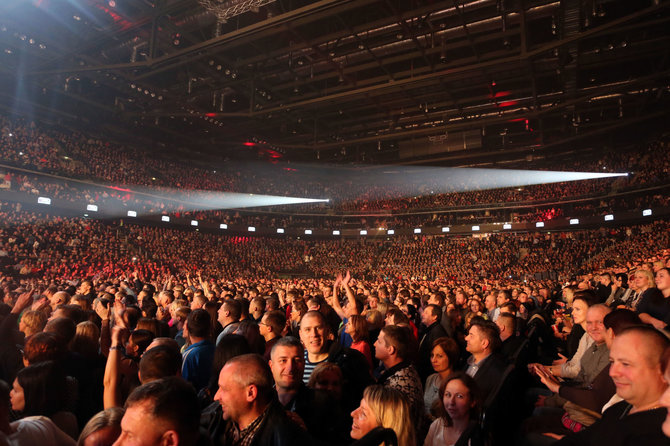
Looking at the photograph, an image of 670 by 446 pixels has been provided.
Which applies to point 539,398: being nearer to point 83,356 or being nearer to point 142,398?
point 142,398

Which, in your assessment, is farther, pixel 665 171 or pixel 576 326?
pixel 665 171

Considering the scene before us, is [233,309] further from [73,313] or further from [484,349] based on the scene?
[484,349]

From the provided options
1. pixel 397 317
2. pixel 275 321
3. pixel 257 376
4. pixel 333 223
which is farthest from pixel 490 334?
pixel 333 223

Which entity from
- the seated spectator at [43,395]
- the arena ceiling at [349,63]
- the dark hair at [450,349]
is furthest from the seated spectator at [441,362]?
the arena ceiling at [349,63]

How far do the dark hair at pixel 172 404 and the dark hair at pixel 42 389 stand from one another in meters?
1.13

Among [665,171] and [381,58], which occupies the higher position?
[381,58]

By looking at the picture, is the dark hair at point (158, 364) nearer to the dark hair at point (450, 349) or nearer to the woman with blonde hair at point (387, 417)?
the woman with blonde hair at point (387, 417)

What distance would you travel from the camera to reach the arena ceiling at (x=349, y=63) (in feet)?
40.3

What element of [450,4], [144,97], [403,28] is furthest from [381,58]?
[144,97]

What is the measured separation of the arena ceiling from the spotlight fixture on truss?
51 mm

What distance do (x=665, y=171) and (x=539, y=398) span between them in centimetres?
2662

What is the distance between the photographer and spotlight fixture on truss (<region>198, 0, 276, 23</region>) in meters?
10.6

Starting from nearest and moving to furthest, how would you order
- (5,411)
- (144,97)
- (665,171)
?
(5,411) < (144,97) < (665,171)

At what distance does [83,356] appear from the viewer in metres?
3.45
